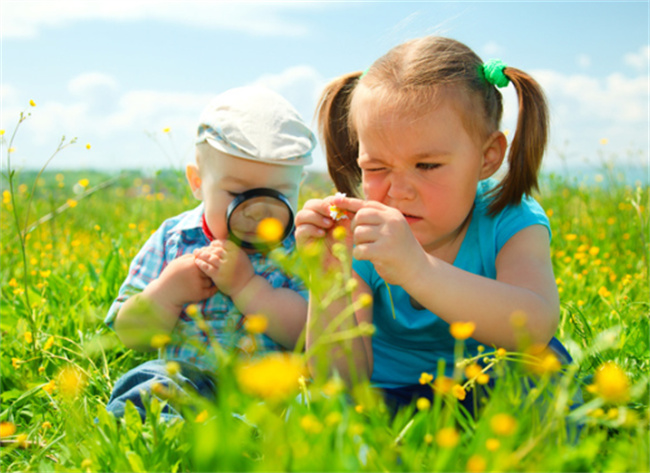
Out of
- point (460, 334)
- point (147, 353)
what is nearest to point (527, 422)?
point (460, 334)

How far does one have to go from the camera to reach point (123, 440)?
1.39 meters

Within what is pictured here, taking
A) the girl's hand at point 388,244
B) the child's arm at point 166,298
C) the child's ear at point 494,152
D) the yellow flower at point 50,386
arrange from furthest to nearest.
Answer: the child's arm at point 166,298 → the child's ear at point 494,152 → the yellow flower at point 50,386 → the girl's hand at point 388,244

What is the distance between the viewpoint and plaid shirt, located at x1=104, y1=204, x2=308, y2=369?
7.55 ft

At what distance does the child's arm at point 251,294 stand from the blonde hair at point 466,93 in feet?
2.18

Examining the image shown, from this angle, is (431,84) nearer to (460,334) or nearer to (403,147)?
(403,147)

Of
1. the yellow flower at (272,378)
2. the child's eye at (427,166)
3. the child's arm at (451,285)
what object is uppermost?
the child's eye at (427,166)

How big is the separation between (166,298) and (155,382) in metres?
0.51

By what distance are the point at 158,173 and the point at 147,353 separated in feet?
5.53

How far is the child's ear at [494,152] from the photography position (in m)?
1.99

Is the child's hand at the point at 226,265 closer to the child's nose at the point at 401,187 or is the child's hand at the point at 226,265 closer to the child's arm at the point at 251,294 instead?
the child's arm at the point at 251,294

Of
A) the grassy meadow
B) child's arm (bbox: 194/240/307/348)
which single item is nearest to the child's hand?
child's arm (bbox: 194/240/307/348)

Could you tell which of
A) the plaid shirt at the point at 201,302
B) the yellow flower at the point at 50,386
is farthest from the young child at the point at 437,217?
the yellow flower at the point at 50,386

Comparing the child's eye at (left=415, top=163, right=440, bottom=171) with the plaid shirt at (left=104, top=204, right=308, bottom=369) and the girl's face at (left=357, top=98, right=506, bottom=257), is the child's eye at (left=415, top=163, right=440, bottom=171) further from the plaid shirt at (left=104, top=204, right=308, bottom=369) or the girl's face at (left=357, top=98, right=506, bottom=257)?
the plaid shirt at (left=104, top=204, right=308, bottom=369)

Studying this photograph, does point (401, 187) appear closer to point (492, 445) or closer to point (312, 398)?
point (312, 398)
